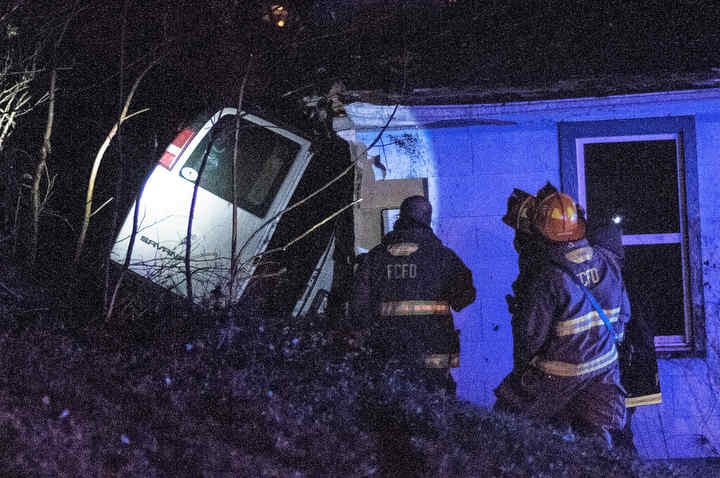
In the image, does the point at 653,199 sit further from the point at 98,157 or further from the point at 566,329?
the point at 98,157

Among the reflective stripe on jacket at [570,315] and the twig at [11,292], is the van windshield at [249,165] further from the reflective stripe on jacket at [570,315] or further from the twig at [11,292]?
the reflective stripe on jacket at [570,315]

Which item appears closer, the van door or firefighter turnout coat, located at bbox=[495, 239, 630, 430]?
firefighter turnout coat, located at bbox=[495, 239, 630, 430]

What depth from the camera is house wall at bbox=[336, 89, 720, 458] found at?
5.43 m

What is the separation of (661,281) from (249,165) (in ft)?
13.3

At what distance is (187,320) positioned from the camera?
3805 mm

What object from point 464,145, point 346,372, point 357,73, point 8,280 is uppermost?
point 357,73

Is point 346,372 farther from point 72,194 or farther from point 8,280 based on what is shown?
point 72,194

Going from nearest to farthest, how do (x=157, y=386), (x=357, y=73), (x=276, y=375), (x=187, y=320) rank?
(x=157, y=386) < (x=276, y=375) < (x=187, y=320) < (x=357, y=73)

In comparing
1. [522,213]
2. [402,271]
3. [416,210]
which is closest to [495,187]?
[416,210]

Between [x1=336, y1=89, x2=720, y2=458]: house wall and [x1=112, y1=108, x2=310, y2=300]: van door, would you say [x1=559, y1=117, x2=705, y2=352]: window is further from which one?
[x1=112, y1=108, x2=310, y2=300]: van door

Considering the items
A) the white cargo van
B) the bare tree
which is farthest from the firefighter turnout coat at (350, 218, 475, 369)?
the bare tree

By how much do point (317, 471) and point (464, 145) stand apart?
12.1 ft

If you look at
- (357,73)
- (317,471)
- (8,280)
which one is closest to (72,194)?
(8,280)

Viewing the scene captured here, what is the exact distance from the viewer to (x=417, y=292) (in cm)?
453
